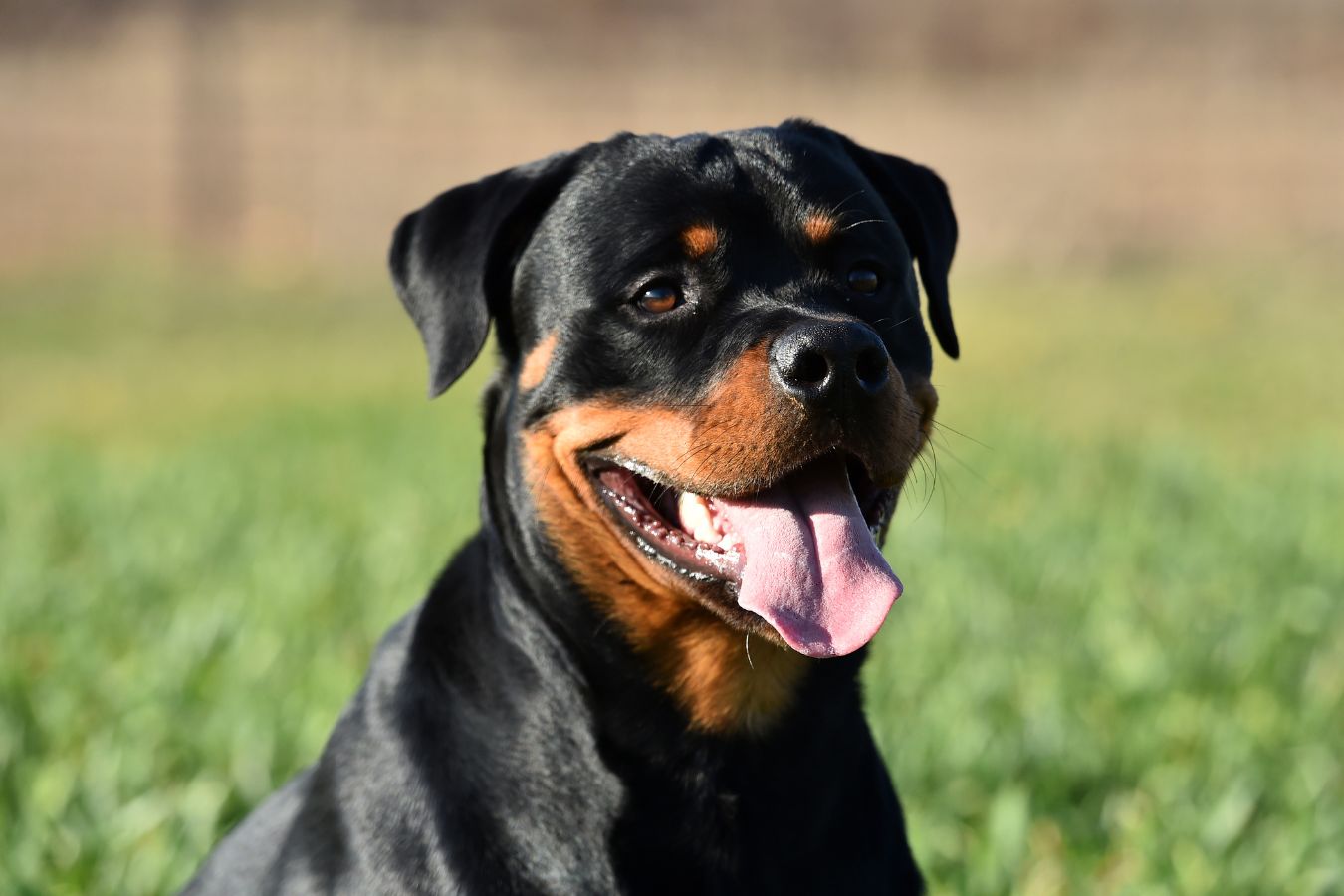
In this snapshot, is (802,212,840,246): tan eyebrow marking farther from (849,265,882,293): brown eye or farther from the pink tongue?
the pink tongue

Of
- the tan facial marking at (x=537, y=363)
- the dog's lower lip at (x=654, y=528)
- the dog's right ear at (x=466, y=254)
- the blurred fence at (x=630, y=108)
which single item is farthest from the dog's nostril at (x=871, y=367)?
the blurred fence at (x=630, y=108)

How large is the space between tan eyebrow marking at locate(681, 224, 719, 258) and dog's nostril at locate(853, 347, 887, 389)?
0.40m

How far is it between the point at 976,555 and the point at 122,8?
18.9m

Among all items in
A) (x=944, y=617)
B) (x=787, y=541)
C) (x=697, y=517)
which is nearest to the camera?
(x=787, y=541)

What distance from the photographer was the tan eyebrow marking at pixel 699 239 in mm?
2650

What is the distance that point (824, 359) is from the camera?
237cm

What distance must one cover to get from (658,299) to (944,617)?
3.15m

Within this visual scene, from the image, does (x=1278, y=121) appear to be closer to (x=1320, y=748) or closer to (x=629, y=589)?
(x=1320, y=748)

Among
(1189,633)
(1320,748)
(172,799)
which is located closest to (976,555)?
(1189,633)

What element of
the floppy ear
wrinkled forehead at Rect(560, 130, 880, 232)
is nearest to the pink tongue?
wrinkled forehead at Rect(560, 130, 880, 232)

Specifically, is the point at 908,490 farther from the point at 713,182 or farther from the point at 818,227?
the point at 713,182

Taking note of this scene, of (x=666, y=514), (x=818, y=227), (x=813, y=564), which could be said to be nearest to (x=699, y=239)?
(x=818, y=227)

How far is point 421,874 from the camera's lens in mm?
2420

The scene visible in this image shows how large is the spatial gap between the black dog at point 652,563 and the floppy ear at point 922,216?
244mm
